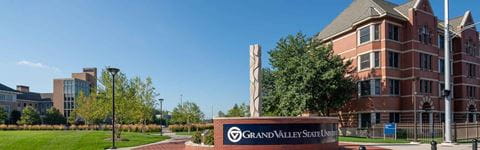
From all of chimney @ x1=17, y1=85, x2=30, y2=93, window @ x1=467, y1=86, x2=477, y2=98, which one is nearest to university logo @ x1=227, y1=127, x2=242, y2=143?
window @ x1=467, y1=86, x2=477, y2=98

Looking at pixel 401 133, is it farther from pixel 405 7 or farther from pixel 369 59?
pixel 405 7

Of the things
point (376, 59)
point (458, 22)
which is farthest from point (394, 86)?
point (458, 22)

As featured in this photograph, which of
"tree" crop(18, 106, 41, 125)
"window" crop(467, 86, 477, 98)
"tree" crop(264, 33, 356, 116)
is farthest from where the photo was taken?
"tree" crop(18, 106, 41, 125)

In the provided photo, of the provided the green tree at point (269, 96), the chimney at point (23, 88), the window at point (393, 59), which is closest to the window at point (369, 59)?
the window at point (393, 59)

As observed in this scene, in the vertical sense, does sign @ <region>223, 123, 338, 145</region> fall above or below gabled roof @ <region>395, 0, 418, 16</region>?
below

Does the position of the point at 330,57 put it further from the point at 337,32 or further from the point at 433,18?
the point at 433,18

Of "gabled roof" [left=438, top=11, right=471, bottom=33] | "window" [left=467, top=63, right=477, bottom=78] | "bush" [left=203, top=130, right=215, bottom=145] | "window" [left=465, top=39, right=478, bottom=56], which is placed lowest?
"bush" [left=203, top=130, right=215, bottom=145]

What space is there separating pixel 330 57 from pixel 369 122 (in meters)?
7.00

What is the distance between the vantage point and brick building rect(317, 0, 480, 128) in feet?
132

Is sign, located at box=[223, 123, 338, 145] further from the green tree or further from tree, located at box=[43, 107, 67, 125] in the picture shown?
tree, located at box=[43, 107, 67, 125]

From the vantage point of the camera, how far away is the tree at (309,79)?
38562 millimetres

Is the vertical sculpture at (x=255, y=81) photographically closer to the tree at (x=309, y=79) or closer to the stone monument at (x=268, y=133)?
the stone monument at (x=268, y=133)

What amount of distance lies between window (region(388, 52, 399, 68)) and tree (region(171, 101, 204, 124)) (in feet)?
107

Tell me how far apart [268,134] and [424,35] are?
1240 inches
